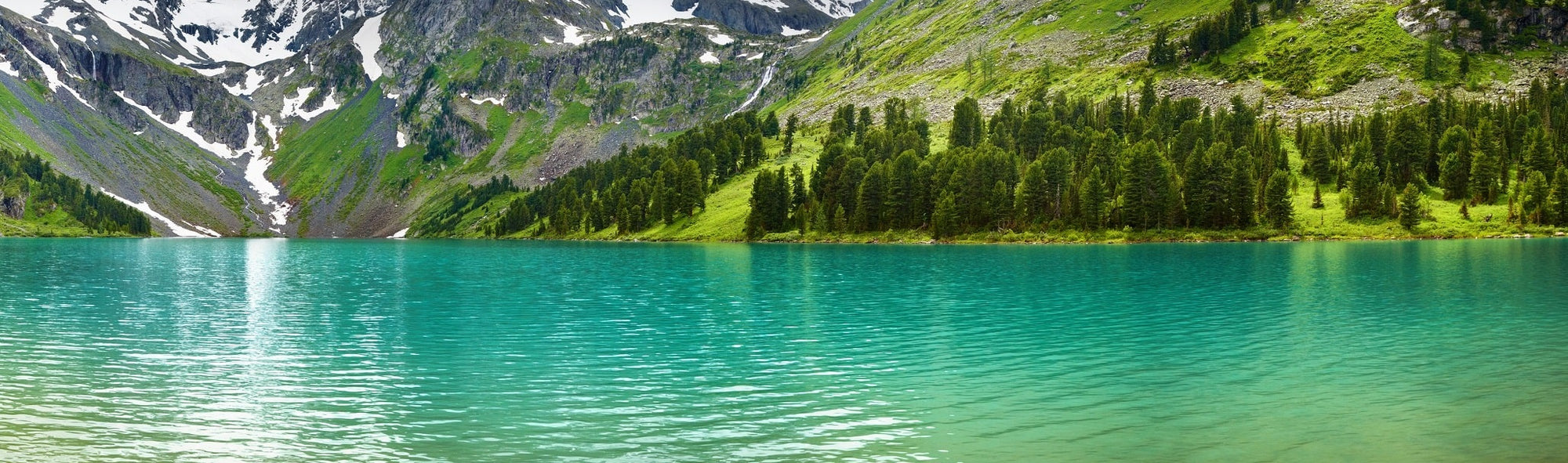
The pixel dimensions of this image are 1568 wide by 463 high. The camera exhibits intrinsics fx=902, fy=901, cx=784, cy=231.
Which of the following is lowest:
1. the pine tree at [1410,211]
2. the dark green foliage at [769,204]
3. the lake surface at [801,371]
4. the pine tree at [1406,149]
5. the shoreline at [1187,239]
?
the lake surface at [801,371]

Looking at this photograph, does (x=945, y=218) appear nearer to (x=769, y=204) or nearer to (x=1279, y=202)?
(x=769, y=204)

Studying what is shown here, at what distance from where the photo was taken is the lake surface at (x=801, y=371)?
Answer: 22.5 metres

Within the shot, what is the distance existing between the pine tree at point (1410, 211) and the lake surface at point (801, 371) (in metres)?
88.8

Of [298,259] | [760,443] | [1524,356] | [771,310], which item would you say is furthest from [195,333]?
[298,259]

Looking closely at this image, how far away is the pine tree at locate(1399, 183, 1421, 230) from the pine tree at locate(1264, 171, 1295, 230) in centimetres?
1583

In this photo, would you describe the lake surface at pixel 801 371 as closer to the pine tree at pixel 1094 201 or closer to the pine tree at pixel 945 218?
the pine tree at pixel 1094 201

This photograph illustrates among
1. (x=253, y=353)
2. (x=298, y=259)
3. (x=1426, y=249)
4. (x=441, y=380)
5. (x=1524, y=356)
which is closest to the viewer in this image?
(x=441, y=380)

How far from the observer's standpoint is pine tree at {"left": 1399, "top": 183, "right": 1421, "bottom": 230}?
485ft

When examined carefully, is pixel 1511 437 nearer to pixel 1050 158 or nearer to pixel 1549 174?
pixel 1050 158

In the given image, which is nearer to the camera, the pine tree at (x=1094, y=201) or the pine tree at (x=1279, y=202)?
the pine tree at (x=1279, y=202)

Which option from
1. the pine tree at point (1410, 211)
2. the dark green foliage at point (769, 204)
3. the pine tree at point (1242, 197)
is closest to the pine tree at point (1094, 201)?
the pine tree at point (1242, 197)

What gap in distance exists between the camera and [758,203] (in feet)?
634

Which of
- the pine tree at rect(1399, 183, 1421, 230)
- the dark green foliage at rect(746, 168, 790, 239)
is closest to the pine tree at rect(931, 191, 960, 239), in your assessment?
the dark green foliage at rect(746, 168, 790, 239)

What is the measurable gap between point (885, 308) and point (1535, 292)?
40.7 metres
